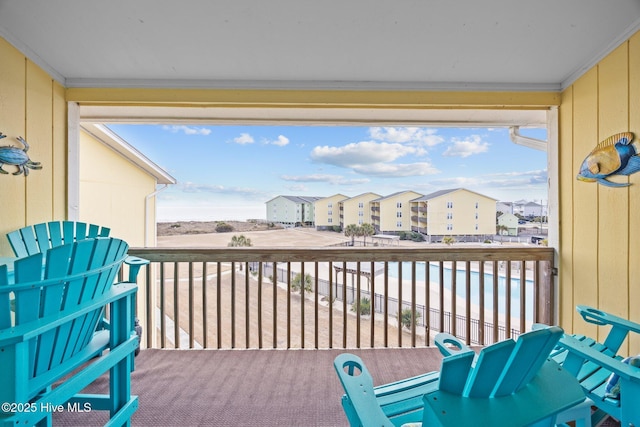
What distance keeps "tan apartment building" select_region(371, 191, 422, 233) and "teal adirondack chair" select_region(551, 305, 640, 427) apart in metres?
1.30

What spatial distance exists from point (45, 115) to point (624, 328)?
3.84 m

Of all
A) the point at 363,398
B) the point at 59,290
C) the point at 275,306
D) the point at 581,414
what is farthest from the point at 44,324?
the point at 581,414

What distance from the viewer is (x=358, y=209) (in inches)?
102

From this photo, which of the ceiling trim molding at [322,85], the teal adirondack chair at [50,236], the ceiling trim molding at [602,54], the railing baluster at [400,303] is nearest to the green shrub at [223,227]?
the teal adirondack chair at [50,236]

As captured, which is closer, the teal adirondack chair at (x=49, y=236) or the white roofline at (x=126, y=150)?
the teal adirondack chair at (x=49, y=236)

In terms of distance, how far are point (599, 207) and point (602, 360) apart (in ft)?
4.15

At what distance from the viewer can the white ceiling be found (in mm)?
1565

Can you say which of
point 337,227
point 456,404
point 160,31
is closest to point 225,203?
point 337,227

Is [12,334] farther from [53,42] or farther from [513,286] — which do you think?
[513,286]

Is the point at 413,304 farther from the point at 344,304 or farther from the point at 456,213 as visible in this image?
the point at 456,213

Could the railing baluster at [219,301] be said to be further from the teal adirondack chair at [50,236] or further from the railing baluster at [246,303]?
the teal adirondack chair at [50,236]

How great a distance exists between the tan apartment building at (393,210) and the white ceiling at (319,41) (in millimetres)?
909

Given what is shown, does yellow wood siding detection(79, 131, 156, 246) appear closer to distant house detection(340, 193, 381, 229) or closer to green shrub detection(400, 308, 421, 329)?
distant house detection(340, 193, 381, 229)

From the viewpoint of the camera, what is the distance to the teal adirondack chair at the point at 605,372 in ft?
3.60
